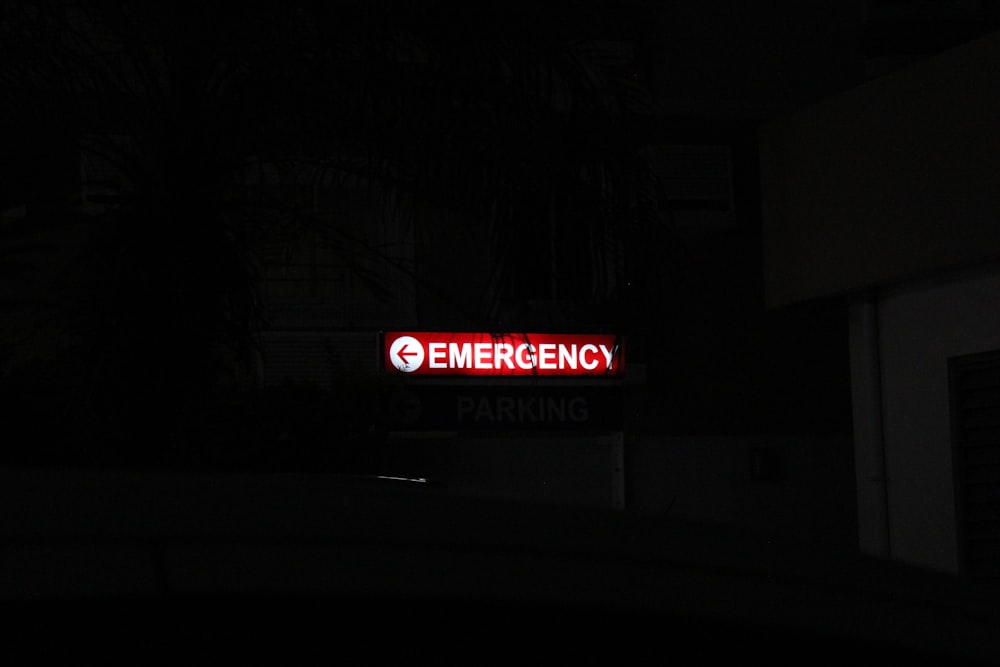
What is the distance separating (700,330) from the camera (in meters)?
12.0

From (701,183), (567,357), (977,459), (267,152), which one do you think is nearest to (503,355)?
(567,357)

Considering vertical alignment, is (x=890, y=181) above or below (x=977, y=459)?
above

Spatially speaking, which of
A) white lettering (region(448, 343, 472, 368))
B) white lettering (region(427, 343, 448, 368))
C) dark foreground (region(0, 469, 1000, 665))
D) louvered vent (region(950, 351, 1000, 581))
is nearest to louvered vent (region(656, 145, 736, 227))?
white lettering (region(448, 343, 472, 368))

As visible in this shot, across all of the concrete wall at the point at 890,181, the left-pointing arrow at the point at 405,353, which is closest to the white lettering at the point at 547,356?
the left-pointing arrow at the point at 405,353

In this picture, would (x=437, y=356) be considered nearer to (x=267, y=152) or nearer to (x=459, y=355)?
(x=459, y=355)

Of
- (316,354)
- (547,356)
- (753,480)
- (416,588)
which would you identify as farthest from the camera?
(753,480)

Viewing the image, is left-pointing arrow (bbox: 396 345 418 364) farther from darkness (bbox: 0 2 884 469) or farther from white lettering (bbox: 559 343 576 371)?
darkness (bbox: 0 2 884 469)

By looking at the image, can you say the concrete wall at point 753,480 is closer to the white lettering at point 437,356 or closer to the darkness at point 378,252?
the darkness at point 378,252

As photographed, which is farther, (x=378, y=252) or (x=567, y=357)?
(x=567, y=357)

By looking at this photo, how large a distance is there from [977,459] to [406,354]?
5058 mm

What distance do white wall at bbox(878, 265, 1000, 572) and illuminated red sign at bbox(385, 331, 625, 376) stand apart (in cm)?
301

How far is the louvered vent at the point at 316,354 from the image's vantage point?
11.3 metres

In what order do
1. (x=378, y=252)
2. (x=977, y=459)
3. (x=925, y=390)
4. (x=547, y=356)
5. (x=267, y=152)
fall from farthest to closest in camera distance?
(x=547, y=356)
(x=925, y=390)
(x=977, y=459)
(x=378, y=252)
(x=267, y=152)

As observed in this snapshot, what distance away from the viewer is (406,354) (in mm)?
11398
